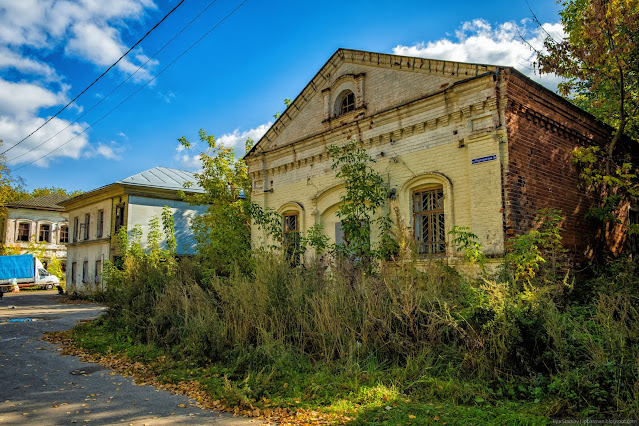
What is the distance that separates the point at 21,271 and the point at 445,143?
103ft

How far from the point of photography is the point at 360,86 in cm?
1236

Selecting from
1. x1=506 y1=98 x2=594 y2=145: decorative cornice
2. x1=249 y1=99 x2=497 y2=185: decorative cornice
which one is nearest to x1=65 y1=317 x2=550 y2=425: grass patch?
x1=249 y1=99 x2=497 y2=185: decorative cornice

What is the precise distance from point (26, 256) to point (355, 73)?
28.7m

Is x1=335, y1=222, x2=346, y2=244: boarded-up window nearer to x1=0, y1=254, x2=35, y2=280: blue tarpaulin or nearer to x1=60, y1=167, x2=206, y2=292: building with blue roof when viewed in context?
x1=60, y1=167, x2=206, y2=292: building with blue roof

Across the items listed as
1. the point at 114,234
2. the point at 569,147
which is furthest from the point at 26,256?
the point at 569,147

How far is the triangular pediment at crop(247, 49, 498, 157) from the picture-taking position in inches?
417

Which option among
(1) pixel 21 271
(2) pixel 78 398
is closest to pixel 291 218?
(2) pixel 78 398

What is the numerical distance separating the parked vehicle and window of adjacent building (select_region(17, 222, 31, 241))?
7796 mm

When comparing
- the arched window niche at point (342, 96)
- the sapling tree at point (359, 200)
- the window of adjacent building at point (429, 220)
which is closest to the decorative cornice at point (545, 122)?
the window of adjacent building at point (429, 220)

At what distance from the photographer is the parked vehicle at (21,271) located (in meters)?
30.0

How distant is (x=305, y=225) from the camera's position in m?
13.4

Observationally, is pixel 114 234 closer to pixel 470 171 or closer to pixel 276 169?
pixel 276 169

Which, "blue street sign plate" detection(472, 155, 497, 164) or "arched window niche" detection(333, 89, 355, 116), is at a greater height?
"arched window niche" detection(333, 89, 355, 116)

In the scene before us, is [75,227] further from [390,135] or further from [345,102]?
[390,135]
